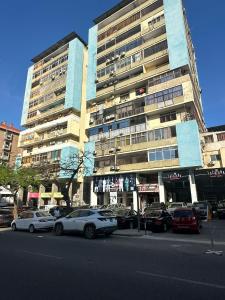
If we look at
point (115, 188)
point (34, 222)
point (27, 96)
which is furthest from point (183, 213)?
point (27, 96)

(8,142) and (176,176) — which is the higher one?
(8,142)

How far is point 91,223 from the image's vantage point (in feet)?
46.7

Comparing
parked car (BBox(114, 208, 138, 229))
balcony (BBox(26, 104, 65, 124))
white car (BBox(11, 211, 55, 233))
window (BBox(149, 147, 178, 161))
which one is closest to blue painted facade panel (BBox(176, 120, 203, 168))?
window (BBox(149, 147, 178, 161))

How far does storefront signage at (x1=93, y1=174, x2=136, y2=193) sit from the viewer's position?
120ft

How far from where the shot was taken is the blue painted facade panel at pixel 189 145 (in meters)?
30.9

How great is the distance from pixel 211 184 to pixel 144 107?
582 inches

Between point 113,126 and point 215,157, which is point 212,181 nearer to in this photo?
point 215,157

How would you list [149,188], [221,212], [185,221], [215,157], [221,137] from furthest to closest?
[221,137] < [215,157] < [149,188] < [221,212] < [185,221]

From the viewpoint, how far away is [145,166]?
35000 mm

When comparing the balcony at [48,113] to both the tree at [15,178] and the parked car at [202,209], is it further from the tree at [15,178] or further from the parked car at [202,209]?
the parked car at [202,209]

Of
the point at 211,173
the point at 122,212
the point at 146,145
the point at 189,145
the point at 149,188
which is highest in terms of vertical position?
the point at 146,145

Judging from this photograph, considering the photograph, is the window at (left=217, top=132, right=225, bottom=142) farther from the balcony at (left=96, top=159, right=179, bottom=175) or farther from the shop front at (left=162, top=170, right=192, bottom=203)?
the balcony at (left=96, top=159, right=179, bottom=175)

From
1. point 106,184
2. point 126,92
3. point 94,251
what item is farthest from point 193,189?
point 94,251

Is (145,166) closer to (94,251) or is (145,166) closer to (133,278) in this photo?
(94,251)
